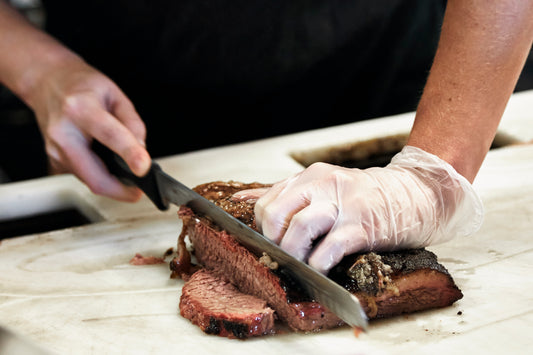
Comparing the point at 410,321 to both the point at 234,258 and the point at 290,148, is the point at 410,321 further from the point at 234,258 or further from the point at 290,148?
the point at 290,148

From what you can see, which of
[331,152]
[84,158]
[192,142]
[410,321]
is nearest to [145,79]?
[192,142]

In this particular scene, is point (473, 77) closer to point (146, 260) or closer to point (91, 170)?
point (146, 260)

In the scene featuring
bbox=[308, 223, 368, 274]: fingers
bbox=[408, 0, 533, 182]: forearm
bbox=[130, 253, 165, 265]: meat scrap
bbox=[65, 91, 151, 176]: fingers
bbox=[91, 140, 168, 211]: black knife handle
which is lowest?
bbox=[130, 253, 165, 265]: meat scrap

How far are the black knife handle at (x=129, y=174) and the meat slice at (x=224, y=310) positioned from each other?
551 millimetres

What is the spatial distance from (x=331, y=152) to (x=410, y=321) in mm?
1605

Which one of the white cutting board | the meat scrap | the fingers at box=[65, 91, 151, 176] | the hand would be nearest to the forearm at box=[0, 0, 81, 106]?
the hand

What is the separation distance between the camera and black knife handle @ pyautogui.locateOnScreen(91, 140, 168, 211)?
255 centimetres

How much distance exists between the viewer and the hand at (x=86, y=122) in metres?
2.70

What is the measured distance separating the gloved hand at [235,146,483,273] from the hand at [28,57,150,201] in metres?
0.90

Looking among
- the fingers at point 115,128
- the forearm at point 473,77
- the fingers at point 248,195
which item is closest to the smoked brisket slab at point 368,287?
the fingers at point 248,195

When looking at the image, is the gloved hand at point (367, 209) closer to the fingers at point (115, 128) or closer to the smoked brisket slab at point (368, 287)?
the smoked brisket slab at point (368, 287)

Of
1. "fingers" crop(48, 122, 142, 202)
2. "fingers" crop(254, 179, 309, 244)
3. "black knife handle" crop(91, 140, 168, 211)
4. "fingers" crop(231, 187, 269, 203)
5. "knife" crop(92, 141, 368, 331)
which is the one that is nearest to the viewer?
"knife" crop(92, 141, 368, 331)

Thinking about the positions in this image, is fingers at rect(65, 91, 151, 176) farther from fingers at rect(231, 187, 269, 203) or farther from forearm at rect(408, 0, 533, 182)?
forearm at rect(408, 0, 533, 182)

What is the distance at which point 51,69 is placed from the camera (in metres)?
3.08
